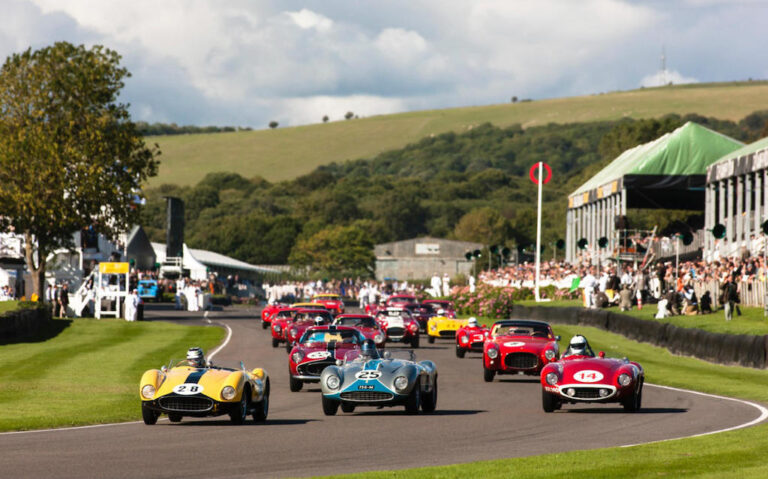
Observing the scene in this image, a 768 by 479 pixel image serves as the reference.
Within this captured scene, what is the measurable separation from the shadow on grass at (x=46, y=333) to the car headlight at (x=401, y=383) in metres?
24.9

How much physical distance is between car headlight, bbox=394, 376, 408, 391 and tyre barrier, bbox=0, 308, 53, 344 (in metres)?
25.2

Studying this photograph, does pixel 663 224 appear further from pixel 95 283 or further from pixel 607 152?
pixel 95 283

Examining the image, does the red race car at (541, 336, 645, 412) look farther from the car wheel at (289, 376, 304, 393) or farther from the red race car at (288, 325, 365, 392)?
the car wheel at (289, 376, 304, 393)

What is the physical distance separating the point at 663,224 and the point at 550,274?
3552cm

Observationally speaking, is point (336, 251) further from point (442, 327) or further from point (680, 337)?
point (680, 337)

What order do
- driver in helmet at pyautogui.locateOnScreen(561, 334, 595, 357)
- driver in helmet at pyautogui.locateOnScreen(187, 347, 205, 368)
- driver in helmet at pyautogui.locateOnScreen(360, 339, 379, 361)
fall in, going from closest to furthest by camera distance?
1. driver in helmet at pyautogui.locateOnScreen(187, 347, 205, 368)
2. driver in helmet at pyautogui.locateOnScreen(360, 339, 379, 361)
3. driver in helmet at pyautogui.locateOnScreen(561, 334, 595, 357)

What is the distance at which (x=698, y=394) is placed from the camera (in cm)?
2370

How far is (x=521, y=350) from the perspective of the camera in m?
26.0

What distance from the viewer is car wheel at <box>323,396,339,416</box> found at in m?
19.0

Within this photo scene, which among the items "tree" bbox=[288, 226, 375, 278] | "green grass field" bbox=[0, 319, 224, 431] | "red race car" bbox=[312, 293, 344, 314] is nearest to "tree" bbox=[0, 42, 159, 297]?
"green grass field" bbox=[0, 319, 224, 431]

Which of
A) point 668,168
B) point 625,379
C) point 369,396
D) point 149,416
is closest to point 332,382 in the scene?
point 369,396

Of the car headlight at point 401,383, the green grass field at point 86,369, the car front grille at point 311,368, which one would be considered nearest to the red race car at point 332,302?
the green grass field at point 86,369

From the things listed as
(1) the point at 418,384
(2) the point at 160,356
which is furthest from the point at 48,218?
(1) the point at 418,384

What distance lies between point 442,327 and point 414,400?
24.7 meters
